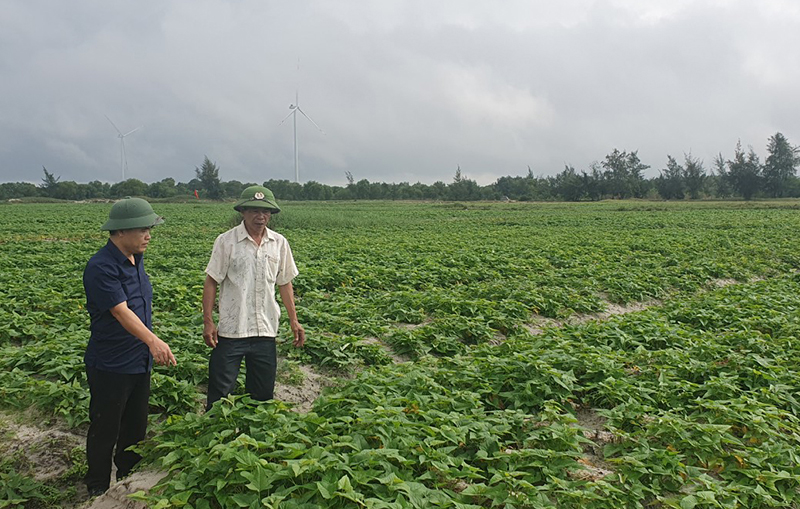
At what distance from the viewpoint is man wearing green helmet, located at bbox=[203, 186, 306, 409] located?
14.7 feet

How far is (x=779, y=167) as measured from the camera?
8556cm

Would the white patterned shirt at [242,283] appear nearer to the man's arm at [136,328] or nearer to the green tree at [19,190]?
the man's arm at [136,328]

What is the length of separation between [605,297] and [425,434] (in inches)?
315

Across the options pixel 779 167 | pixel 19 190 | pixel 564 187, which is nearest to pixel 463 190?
pixel 564 187

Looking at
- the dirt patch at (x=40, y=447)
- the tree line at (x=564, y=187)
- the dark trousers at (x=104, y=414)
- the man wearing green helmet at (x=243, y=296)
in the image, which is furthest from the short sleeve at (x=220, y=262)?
the tree line at (x=564, y=187)

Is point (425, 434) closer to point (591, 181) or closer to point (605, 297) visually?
point (605, 297)

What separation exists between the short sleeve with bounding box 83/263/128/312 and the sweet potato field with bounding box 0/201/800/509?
102 cm

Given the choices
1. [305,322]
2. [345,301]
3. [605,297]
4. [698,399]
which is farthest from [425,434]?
[605,297]

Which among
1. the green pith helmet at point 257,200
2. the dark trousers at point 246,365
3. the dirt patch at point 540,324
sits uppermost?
the green pith helmet at point 257,200

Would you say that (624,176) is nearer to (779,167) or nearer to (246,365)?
(779,167)

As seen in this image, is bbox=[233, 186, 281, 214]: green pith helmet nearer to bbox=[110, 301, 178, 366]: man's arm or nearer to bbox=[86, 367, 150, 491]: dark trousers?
bbox=[110, 301, 178, 366]: man's arm

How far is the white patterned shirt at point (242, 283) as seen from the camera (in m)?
4.48

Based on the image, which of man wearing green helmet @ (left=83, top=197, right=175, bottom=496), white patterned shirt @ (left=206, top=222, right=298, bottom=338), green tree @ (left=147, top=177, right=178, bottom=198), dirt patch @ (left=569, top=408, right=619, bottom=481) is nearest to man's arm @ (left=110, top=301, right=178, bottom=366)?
man wearing green helmet @ (left=83, top=197, right=175, bottom=496)

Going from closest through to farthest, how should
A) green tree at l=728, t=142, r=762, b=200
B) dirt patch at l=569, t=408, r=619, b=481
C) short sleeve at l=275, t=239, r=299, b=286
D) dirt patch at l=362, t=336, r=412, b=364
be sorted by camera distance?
dirt patch at l=569, t=408, r=619, b=481 → short sleeve at l=275, t=239, r=299, b=286 → dirt patch at l=362, t=336, r=412, b=364 → green tree at l=728, t=142, r=762, b=200
